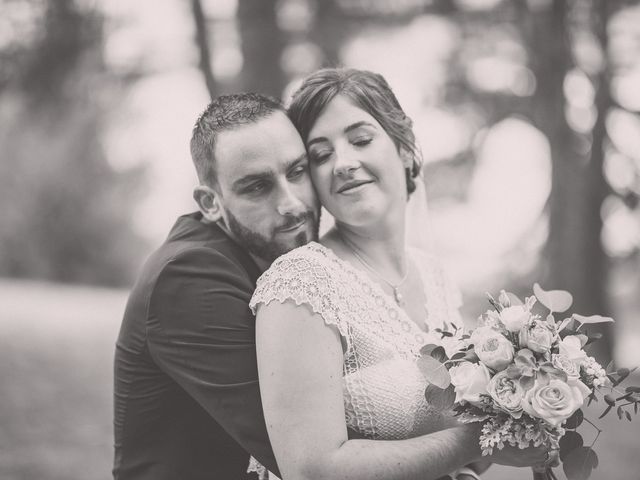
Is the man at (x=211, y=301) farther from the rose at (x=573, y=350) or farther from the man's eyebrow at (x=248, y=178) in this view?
the rose at (x=573, y=350)

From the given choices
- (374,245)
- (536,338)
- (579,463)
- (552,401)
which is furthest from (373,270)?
(579,463)

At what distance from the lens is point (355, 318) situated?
2.88 metres

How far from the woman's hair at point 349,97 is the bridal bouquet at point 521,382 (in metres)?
1.05

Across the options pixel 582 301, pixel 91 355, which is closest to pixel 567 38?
pixel 582 301

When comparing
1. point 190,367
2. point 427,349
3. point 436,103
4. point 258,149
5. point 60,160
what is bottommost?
point 427,349

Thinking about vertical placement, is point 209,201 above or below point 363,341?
above

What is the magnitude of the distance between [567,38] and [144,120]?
5.70 meters

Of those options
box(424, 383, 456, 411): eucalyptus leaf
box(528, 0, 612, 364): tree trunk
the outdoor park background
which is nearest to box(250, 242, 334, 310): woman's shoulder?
box(424, 383, 456, 411): eucalyptus leaf

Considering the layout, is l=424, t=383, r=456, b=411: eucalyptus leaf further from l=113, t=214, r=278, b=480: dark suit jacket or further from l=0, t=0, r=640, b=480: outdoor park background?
l=0, t=0, r=640, b=480: outdoor park background

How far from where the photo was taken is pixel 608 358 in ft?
31.5

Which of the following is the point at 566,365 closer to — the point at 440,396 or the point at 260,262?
the point at 440,396

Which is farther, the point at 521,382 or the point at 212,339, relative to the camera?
the point at 212,339

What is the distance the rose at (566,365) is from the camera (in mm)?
2637

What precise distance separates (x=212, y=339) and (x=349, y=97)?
123 centimetres
